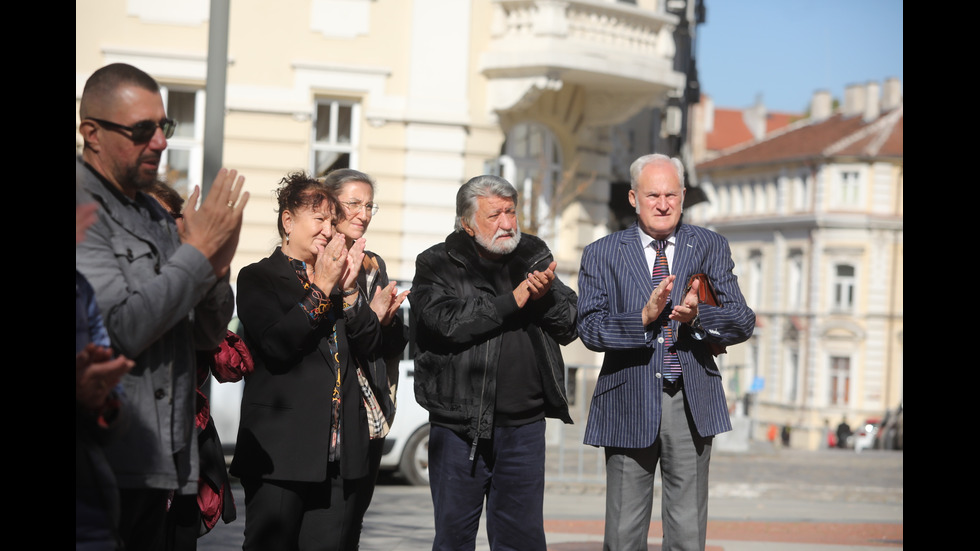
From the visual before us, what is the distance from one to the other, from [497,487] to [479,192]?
1.32 metres

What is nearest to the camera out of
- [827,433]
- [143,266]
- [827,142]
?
[143,266]

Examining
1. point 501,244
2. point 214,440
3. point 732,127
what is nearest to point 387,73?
point 501,244

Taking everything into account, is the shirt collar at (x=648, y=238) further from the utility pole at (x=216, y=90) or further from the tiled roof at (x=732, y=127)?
the tiled roof at (x=732, y=127)

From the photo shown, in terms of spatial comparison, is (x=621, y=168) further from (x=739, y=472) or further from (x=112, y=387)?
(x=112, y=387)

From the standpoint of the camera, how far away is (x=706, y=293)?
5902mm

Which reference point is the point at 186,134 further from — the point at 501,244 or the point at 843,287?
the point at 843,287

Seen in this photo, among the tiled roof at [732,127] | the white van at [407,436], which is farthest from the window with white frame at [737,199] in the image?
the white van at [407,436]

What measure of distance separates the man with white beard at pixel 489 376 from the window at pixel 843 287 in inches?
3165

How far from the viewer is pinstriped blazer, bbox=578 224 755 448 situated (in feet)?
19.2

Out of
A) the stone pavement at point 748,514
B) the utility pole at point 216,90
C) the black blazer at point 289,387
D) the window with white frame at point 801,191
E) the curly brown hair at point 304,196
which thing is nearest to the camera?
the black blazer at point 289,387

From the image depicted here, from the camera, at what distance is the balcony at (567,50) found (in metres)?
20.5
